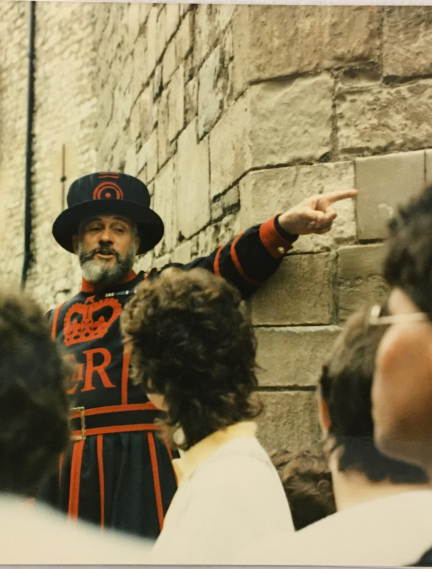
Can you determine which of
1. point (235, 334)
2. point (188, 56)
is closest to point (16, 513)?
point (235, 334)

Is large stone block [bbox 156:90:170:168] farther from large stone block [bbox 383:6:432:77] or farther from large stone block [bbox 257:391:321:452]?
large stone block [bbox 257:391:321:452]

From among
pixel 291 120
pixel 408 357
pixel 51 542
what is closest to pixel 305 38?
pixel 291 120

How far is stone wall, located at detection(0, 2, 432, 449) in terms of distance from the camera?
1.66 meters

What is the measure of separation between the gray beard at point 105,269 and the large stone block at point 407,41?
0.86m

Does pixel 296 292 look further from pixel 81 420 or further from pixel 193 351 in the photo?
pixel 81 420

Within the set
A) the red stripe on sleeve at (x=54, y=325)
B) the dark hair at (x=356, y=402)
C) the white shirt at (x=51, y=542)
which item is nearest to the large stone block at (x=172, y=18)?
the red stripe on sleeve at (x=54, y=325)

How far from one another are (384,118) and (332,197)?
260 mm

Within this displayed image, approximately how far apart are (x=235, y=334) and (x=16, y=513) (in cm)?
74

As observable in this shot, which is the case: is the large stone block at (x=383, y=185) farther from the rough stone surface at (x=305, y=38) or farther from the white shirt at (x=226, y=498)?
the white shirt at (x=226, y=498)

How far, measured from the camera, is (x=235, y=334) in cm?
164

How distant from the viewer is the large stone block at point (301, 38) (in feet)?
5.56

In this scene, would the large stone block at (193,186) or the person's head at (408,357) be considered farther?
the large stone block at (193,186)

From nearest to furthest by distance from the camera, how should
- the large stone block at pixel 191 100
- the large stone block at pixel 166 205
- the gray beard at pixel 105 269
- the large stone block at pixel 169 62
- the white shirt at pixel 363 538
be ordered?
the white shirt at pixel 363 538, the gray beard at pixel 105 269, the large stone block at pixel 166 205, the large stone block at pixel 191 100, the large stone block at pixel 169 62

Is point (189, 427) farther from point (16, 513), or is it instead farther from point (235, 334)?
point (16, 513)
